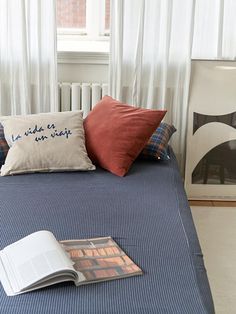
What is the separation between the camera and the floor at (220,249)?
238 centimetres

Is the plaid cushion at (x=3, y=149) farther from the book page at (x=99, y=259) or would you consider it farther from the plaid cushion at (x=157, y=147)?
the book page at (x=99, y=259)

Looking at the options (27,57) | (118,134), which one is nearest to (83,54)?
(27,57)

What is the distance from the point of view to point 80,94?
3.46 meters

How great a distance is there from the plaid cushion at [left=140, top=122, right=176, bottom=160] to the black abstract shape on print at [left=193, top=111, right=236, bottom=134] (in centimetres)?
36

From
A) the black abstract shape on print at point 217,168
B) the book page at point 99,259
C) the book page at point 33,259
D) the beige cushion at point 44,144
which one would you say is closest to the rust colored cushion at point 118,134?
the beige cushion at point 44,144

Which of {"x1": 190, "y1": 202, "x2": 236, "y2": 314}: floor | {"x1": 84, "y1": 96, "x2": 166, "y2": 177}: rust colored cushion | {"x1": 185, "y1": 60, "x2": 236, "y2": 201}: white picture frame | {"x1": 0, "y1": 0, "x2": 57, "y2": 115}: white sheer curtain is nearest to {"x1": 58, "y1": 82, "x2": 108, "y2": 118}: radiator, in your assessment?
{"x1": 0, "y1": 0, "x2": 57, "y2": 115}: white sheer curtain

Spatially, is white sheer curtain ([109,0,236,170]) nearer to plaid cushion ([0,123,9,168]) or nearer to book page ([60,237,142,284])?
plaid cushion ([0,123,9,168])

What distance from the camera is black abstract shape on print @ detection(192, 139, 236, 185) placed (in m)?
3.50

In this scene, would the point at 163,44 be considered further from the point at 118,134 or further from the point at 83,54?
the point at 118,134

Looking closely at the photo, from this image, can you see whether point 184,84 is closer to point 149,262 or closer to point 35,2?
point 35,2

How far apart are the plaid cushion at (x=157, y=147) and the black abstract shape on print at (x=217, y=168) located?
465mm

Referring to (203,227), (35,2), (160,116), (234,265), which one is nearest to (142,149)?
(160,116)

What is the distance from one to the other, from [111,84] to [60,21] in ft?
2.02

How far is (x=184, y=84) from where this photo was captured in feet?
11.2
